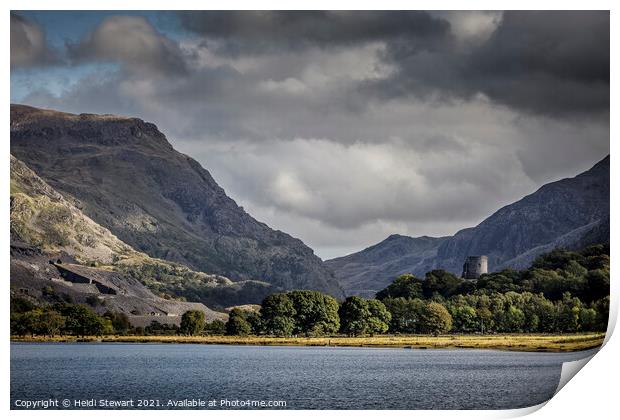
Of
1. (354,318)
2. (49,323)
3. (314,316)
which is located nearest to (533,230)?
(354,318)

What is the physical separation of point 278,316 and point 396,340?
35.9 ft

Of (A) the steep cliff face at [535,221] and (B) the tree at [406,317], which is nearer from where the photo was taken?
(A) the steep cliff face at [535,221]

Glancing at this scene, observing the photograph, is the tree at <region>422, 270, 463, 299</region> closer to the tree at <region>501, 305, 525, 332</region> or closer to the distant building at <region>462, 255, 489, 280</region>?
the distant building at <region>462, 255, 489, 280</region>

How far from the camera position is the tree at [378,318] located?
269ft

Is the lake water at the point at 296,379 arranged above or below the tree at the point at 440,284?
below

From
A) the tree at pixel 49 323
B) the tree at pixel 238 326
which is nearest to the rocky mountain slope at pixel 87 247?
the tree at pixel 49 323

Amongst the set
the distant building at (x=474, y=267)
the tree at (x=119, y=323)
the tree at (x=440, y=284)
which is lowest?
the tree at (x=119, y=323)

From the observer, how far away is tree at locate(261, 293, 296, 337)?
3137 inches

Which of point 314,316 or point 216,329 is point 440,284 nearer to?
point 216,329

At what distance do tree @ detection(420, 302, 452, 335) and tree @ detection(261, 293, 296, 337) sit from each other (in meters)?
12.0

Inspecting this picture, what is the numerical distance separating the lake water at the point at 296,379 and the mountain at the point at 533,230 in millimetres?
11752

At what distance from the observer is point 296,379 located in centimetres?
4247

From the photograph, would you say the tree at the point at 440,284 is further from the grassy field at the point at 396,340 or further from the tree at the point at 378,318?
the grassy field at the point at 396,340
